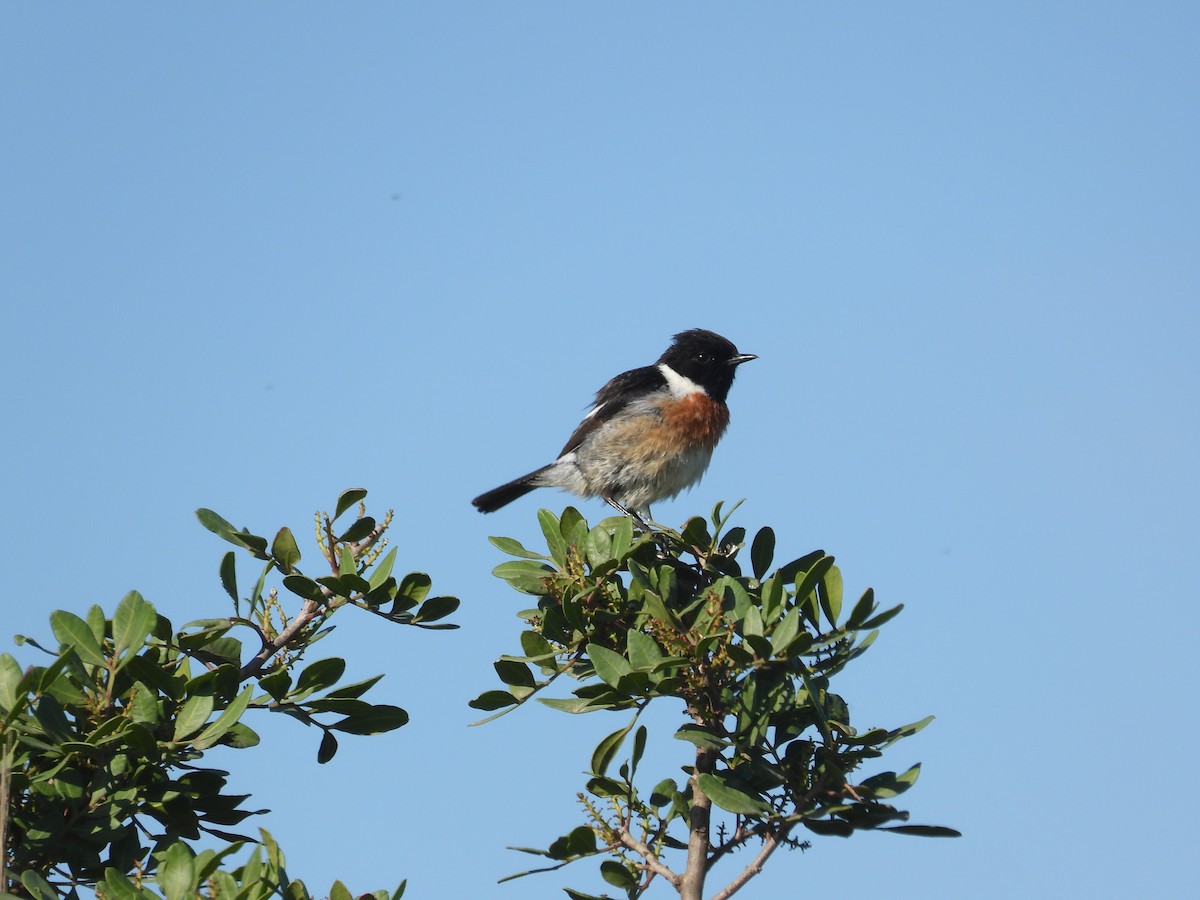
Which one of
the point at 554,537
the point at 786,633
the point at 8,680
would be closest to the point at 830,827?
the point at 786,633

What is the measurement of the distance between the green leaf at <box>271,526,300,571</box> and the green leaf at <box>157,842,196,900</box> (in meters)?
0.99

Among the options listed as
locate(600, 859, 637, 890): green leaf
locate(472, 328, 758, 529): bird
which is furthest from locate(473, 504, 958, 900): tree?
locate(472, 328, 758, 529): bird

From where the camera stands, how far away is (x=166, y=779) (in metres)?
2.82

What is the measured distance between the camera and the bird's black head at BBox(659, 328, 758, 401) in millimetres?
8570

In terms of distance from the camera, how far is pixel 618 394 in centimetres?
844

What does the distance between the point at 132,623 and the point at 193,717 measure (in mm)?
246

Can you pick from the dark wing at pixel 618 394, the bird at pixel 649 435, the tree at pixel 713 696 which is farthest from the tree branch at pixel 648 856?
the dark wing at pixel 618 394

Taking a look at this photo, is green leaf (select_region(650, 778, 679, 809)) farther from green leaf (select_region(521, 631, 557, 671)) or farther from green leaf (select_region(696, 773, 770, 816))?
green leaf (select_region(521, 631, 557, 671))

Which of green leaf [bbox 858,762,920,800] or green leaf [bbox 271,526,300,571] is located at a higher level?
green leaf [bbox 271,526,300,571]

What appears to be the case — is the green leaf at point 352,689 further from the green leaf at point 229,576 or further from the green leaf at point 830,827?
the green leaf at point 830,827

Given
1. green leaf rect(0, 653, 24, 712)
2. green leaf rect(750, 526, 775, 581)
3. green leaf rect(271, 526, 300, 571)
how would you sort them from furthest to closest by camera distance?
green leaf rect(750, 526, 775, 581) < green leaf rect(271, 526, 300, 571) < green leaf rect(0, 653, 24, 712)

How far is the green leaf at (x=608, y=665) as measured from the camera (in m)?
3.01

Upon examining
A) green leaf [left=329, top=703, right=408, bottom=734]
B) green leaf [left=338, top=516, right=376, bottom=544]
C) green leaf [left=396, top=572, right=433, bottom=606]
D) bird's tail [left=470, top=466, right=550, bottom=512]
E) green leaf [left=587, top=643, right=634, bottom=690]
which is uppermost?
bird's tail [left=470, top=466, right=550, bottom=512]

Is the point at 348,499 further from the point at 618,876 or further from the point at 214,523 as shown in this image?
the point at 618,876
